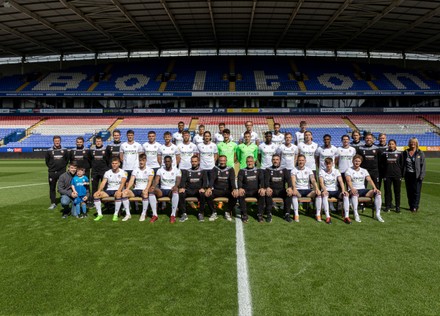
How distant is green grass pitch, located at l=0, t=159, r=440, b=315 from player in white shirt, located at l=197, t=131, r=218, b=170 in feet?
5.21

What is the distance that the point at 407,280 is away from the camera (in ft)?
12.4

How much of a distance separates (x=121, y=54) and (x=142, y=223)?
1402 inches

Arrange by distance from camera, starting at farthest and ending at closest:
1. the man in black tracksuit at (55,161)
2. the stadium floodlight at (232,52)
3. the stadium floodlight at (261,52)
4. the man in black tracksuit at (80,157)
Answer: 1. the stadium floodlight at (232,52)
2. the stadium floodlight at (261,52)
3. the man in black tracksuit at (80,157)
4. the man in black tracksuit at (55,161)

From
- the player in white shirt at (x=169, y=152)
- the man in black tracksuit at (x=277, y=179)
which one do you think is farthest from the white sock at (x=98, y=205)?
the man in black tracksuit at (x=277, y=179)

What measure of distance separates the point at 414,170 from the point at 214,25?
23.6m

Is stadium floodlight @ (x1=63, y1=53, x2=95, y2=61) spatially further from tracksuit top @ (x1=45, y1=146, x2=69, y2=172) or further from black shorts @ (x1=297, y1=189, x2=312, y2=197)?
black shorts @ (x1=297, y1=189, x2=312, y2=197)

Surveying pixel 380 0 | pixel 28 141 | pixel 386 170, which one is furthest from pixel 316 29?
pixel 28 141

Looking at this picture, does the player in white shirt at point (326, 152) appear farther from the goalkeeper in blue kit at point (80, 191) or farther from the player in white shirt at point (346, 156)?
the goalkeeper in blue kit at point (80, 191)

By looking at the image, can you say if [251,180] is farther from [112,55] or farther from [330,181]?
[112,55]

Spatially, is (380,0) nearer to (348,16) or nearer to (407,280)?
(348,16)

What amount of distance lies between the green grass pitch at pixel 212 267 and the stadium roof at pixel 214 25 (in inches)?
792

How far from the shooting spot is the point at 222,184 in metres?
6.86

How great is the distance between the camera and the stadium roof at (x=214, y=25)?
70.5 ft

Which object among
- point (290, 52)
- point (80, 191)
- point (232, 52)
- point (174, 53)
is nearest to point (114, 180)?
point (80, 191)
